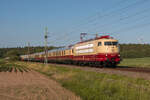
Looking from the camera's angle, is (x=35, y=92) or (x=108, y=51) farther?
(x=108, y=51)

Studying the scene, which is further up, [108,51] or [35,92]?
[108,51]

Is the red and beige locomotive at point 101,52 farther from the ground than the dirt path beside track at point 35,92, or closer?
farther from the ground

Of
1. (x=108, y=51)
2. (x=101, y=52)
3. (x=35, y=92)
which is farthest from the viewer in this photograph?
(x=101, y=52)

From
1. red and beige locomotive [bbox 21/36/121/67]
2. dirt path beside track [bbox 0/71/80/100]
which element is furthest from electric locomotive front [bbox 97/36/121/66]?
dirt path beside track [bbox 0/71/80/100]

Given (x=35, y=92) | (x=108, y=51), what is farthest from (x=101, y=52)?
(x=35, y=92)

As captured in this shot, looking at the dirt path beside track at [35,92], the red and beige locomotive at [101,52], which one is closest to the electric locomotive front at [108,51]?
the red and beige locomotive at [101,52]

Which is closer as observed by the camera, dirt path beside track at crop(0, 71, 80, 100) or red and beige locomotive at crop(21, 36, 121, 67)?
dirt path beside track at crop(0, 71, 80, 100)

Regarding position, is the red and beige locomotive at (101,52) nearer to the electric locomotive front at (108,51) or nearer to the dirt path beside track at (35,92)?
the electric locomotive front at (108,51)

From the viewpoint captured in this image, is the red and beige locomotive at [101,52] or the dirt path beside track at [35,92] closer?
the dirt path beside track at [35,92]

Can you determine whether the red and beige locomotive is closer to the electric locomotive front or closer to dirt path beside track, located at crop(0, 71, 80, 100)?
the electric locomotive front

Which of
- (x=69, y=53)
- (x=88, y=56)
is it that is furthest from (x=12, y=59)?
(x=88, y=56)

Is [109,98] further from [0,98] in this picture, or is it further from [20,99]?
[0,98]

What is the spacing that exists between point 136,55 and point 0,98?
75519 millimetres

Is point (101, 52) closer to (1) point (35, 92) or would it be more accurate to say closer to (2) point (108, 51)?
(2) point (108, 51)
